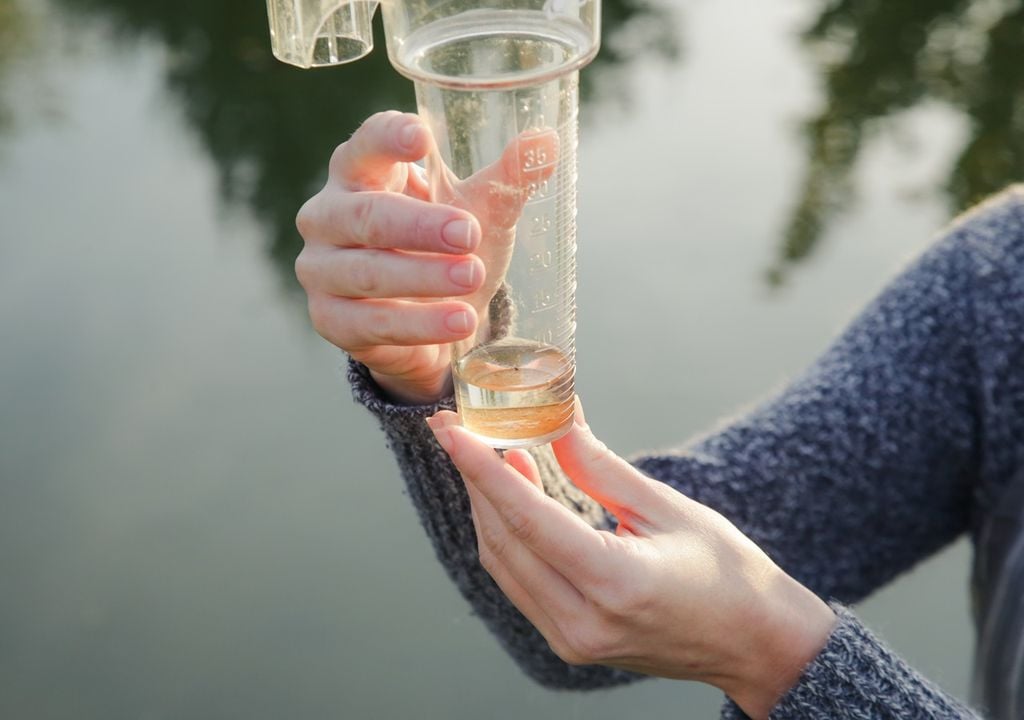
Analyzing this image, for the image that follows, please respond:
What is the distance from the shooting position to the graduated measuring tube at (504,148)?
48 cm

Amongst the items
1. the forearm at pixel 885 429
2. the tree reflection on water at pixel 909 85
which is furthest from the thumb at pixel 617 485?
the tree reflection on water at pixel 909 85

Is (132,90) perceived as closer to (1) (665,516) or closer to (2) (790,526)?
(2) (790,526)

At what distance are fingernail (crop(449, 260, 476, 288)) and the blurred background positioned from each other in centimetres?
45

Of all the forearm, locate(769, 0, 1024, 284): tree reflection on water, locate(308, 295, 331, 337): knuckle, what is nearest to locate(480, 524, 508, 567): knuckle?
locate(308, 295, 331, 337): knuckle

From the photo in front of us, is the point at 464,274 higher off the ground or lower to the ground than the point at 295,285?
higher

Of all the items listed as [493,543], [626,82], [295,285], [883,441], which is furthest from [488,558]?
[626,82]

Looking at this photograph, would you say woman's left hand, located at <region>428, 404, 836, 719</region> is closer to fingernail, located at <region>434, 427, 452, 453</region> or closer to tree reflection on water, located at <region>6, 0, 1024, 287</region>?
fingernail, located at <region>434, 427, 452, 453</region>

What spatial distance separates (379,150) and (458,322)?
78mm

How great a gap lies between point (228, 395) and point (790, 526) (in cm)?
81

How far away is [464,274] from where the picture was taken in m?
0.50

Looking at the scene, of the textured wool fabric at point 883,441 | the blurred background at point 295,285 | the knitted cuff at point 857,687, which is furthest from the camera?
the blurred background at point 295,285

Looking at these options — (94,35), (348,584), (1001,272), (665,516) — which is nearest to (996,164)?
(1001,272)

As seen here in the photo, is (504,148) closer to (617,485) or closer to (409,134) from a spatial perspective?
(409,134)

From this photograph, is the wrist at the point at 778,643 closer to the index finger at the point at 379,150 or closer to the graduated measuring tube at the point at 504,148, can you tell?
the graduated measuring tube at the point at 504,148
